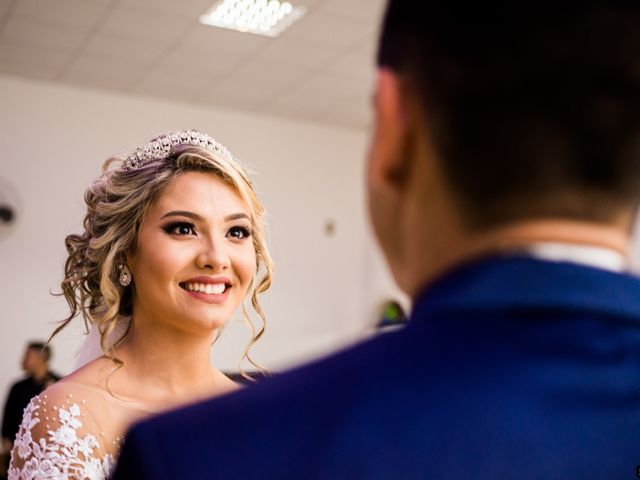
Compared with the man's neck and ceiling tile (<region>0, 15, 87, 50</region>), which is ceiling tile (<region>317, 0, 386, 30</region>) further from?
the man's neck

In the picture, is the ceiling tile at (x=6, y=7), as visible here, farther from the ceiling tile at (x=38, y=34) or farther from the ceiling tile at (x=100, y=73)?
the ceiling tile at (x=100, y=73)

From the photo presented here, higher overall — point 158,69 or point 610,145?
point 158,69

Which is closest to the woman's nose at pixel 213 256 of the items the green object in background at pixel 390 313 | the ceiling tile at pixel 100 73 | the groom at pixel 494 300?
the groom at pixel 494 300

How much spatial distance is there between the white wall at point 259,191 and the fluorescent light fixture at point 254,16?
1.93 m

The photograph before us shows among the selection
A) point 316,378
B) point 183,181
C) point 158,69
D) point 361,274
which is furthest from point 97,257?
point 361,274

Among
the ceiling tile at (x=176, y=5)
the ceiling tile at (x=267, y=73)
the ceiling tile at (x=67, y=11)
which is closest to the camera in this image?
the ceiling tile at (x=176, y=5)

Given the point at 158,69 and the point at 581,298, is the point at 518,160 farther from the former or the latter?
the point at 158,69

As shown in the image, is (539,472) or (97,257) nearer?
(539,472)

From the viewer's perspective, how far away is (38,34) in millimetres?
6562

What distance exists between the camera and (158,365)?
2086 millimetres

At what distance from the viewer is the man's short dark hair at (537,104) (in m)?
0.55

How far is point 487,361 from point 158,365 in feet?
5.29

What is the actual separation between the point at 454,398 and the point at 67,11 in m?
6.13

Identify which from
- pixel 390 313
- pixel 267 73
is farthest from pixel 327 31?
pixel 390 313
